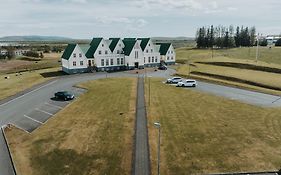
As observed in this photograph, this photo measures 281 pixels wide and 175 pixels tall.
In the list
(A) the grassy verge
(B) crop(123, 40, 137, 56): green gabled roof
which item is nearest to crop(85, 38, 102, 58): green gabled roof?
(B) crop(123, 40, 137, 56): green gabled roof

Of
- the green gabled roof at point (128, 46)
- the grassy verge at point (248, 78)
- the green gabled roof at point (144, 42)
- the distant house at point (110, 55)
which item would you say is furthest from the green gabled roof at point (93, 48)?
the grassy verge at point (248, 78)

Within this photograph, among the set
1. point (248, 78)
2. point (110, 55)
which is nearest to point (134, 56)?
point (110, 55)

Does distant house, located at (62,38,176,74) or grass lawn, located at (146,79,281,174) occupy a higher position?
distant house, located at (62,38,176,74)

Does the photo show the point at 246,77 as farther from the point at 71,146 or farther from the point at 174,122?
the point at 71,146

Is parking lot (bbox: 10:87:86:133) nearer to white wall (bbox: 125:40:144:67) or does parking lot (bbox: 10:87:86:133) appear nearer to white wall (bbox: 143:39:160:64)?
white wall (bbox: 125:40:144:67)

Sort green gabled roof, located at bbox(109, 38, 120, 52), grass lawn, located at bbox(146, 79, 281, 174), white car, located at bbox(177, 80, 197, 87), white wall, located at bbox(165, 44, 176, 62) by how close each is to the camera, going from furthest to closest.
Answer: white wall, located at bbox(165, 44, 176, 62) < green gabled roof, located at bbox(109, 38, 120, 52) < white car, located at bbox(177, 80, 197, 87) < grass lawn, located at bbox(146, 79, 281, 174)

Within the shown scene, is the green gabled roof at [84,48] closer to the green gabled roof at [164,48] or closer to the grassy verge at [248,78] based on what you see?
the green gabled roof at [164,48]

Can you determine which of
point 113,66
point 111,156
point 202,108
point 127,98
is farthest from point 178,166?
point 113,66
